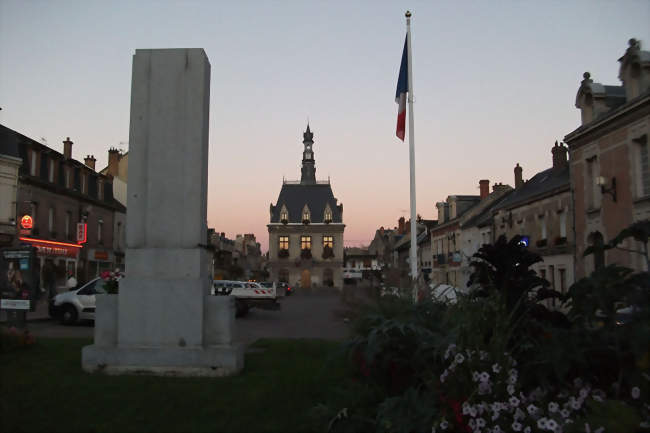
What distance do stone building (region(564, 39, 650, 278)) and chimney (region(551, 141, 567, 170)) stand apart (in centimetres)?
890

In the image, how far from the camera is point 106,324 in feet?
23.3

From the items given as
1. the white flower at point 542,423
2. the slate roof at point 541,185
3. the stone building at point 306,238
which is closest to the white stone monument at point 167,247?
the white flower at point 542,423

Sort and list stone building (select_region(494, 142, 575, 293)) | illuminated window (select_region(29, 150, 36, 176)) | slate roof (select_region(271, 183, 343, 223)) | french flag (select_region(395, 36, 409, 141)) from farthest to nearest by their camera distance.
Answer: slate roof (select_region(271, 183, 343, 223)) → illuminated window (select_region(29, 150, 36, 176)) → stone building (select_region(494, 142, 575, 293)) → french flag (select_region(395, 36, 409, 141))

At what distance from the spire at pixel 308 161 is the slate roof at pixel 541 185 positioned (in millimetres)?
54730

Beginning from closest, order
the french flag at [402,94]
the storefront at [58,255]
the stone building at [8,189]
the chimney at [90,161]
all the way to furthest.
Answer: the french flag at [402,94]
the stone building at [8,189]
the storefront at [58,255]
the chimney at [90,161]

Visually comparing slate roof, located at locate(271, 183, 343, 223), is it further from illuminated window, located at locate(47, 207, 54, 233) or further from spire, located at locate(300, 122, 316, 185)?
illuminated window, located at locate(47, 207, 54, 233)

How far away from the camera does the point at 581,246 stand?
26016 mm

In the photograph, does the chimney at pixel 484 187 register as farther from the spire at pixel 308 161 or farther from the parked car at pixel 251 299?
the spire at pixel 308 161

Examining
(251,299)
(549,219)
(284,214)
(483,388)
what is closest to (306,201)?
(284,214)

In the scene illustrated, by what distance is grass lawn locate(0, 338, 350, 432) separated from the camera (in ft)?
15.7

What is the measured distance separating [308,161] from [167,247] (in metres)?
87.8

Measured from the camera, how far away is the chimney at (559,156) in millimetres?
35344

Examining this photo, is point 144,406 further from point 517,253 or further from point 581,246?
point 581,246

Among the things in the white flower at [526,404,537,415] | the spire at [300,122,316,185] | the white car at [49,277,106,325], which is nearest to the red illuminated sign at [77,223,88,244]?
the white car at [49,277,106,325]
